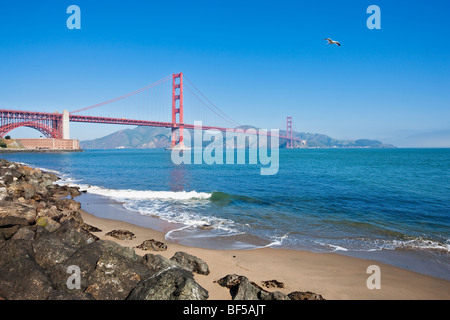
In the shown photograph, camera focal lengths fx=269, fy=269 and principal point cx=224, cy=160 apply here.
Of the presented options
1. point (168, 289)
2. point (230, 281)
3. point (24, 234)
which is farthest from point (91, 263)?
point (230, 281)

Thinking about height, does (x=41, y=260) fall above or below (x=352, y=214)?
above

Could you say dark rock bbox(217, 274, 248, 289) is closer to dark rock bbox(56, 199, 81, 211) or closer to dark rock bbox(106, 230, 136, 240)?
dark rock bbox(106, 230, 136, 240)

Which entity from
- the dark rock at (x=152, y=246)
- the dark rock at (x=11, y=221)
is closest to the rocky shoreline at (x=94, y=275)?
the dark rock at (x=11, y=221)

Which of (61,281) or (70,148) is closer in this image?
(61,281)

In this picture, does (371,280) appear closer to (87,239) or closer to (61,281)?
(61,281)

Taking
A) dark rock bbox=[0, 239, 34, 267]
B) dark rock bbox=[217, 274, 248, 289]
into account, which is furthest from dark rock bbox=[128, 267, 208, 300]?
A: dark rock bbox=[0, 239, 34, 267]
